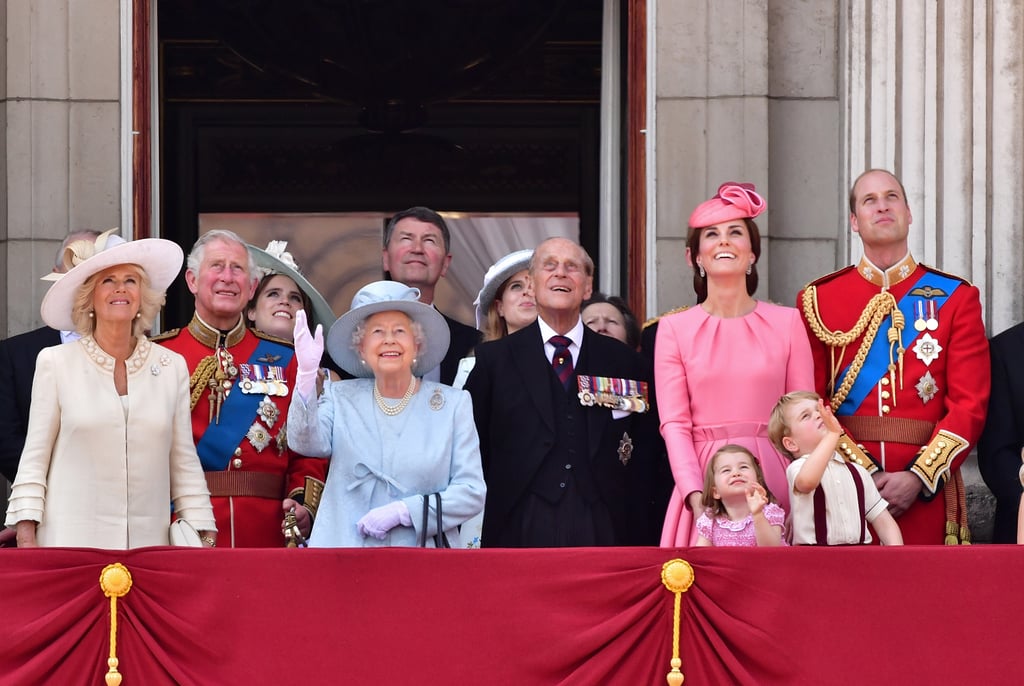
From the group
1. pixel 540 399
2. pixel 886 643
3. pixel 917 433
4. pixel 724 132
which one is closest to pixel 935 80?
pixel 724 132

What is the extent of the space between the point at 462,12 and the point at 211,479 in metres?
4.80

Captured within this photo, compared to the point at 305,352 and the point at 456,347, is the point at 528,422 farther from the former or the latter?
the point at 456,347

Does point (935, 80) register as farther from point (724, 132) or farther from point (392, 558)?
point (392, 558)

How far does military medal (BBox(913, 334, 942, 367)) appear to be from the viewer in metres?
6.46

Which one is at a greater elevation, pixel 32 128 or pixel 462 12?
pixel 462 12

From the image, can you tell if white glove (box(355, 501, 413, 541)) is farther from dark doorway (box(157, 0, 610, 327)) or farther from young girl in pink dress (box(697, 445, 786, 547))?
dark doorway (box(157, 0, 610, 327))

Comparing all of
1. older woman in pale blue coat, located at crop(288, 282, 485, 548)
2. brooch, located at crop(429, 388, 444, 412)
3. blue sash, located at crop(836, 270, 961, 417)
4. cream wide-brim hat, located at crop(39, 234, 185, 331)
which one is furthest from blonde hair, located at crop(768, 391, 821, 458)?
cream wide-brim hat, located at crop(39, 234, 185, 331)

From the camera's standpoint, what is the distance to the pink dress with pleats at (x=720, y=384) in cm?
603

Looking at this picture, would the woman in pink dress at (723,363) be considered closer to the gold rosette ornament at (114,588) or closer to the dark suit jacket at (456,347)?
the dark suit jacket at (456,347)

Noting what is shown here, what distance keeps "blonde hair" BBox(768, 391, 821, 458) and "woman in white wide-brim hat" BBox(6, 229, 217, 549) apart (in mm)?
1768

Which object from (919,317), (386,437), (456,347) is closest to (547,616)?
(386,437)

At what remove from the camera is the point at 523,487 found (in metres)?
6.20

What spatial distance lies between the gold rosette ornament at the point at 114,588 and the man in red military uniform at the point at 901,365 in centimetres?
236

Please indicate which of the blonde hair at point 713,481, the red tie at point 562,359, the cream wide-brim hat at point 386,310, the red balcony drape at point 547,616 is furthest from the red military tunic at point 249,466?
the blonde hair at point 713,481
